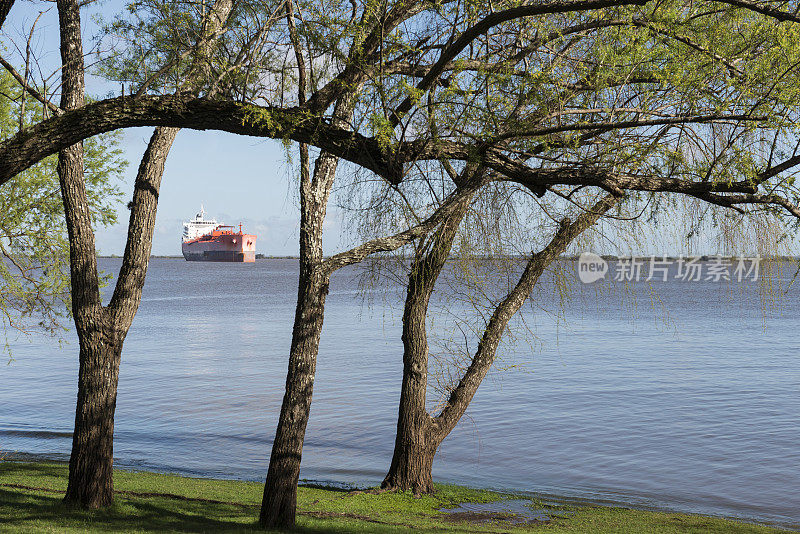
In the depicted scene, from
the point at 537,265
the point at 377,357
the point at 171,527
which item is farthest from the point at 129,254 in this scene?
the point at 377,357

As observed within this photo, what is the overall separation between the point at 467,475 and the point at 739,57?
9689 mm

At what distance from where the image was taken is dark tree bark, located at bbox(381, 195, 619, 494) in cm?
995

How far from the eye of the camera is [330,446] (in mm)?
16109

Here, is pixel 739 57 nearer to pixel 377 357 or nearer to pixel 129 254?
pixel 129 254

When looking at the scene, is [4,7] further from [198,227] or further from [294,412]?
[198,227]

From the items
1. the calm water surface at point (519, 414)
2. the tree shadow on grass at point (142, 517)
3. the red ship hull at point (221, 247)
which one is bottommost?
the calm water surface at point (519, 414)

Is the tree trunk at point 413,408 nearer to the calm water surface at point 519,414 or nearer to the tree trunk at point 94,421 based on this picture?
the calm water surface at point 519,414

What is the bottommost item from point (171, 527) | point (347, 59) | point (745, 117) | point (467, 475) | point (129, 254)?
point (467, 475)

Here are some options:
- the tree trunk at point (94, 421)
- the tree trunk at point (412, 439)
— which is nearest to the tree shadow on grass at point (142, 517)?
the tree trunk at point (94, 421)

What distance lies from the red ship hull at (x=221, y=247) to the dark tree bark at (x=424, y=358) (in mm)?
122634

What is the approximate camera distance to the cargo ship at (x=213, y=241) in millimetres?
131375

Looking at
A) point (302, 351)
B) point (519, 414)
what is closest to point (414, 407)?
point (302, 351)

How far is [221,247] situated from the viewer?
134m

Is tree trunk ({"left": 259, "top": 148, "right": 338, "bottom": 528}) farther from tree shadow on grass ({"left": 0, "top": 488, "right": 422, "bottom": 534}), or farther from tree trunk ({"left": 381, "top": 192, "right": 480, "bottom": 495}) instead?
tree trunk ({"left": 381, "top": 192, "right": 480, "bottom": 495})
